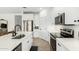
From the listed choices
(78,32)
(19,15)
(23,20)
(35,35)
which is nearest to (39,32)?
(35,35)

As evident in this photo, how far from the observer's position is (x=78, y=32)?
2.65 m

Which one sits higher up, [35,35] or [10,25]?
[10,25]

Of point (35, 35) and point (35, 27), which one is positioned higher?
point (35, 27)

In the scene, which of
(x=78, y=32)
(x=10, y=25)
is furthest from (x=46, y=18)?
(x=78, y=32)
